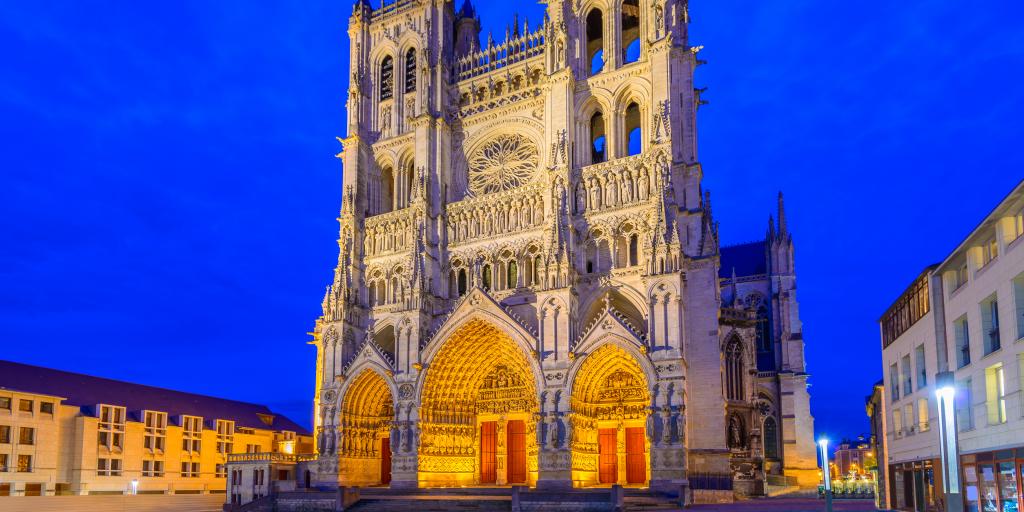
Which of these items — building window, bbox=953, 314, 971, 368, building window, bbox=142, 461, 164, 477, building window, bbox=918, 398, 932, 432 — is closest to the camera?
building window, bbox=953, 314, 971, 368

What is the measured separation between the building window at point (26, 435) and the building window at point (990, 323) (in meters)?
42.6

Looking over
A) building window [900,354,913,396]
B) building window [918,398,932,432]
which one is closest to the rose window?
building window [900,354,913,396]

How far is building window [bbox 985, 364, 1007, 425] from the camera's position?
19.5 m

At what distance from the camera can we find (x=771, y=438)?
5409 centimetres

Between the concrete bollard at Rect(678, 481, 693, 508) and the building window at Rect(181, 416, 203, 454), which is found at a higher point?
the building window at Rect(181, 416, 203, 454)

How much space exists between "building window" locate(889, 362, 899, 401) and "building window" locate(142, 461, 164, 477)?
130ft

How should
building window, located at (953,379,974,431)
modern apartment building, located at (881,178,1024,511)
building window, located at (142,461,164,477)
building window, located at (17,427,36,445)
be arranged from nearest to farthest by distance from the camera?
modern apartment building, located at (881,178,1024,511) → building window, located at (953,379,974,431) → building window, located at (17,427,36,445) → building window, located at (142,461,164,477)

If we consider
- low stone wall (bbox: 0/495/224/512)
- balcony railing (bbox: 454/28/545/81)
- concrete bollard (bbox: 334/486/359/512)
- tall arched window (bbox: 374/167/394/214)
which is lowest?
low stone wall (bbox: 0/495/224/512)

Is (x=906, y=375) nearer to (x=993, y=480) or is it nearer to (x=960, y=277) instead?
(x=960, y=277)

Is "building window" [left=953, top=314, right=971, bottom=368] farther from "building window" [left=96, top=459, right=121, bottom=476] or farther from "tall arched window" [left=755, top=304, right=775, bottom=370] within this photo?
"building window" [left=96, top=459, right=121, bottom=476]

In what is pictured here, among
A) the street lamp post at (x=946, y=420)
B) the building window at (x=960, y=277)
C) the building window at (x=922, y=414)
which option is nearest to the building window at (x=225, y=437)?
the building window at (x=922, y=414)

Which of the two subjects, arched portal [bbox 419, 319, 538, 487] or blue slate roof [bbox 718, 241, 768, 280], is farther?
blue slate roof [bbox 718, 241, 768, 280]

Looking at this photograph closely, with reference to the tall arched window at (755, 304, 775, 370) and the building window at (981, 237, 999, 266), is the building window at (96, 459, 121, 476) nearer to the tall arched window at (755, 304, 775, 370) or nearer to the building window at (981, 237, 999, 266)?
the tall arched window at (755, 304, 775, 370)

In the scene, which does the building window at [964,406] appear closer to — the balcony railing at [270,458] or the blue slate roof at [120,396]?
the balcony railing at [270,458]
